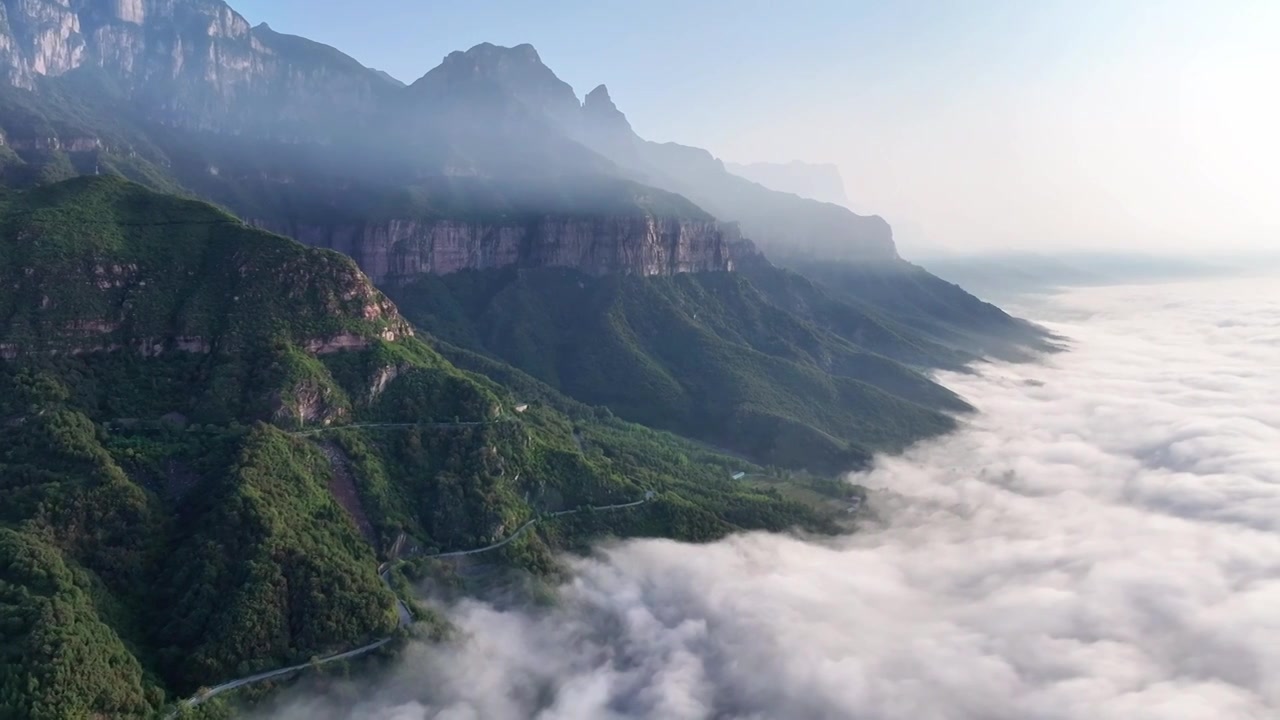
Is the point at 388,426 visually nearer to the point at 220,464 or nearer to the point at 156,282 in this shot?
the point at 220,464

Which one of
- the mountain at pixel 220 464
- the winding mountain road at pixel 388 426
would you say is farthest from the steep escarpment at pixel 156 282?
the winding mountain road at pixel 388 426

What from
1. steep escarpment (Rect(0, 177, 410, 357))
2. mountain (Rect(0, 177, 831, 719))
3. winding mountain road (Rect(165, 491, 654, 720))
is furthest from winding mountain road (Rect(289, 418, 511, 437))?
steep escarpment (Rect(0, 177, 410, 357))

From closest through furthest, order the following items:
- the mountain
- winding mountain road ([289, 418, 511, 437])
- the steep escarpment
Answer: the mountain → the steep escarpment → winding mountain road ([289, 418, 511, 437])

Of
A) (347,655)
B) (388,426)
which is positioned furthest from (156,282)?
(347,655)

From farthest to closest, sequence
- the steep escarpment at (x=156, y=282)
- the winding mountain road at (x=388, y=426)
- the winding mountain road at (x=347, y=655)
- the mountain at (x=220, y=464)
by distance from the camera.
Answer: the winding mountain road at (x=388, y=426), the steep escarpment at (x=156, y=282), the mountain at (x=220, y=464), the winding mountain road at (x=347, y=655)

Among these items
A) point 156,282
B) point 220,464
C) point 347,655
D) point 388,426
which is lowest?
point 347,655

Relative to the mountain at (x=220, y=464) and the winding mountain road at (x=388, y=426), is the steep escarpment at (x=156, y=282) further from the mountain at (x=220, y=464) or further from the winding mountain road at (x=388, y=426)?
the winding mountain road at (x=388, y=426)

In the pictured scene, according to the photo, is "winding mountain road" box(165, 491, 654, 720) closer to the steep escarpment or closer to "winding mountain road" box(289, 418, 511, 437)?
"winding mountain road" box(289, 418, 511, 437)

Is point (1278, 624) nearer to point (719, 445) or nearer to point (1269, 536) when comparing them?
point (1269, 536)

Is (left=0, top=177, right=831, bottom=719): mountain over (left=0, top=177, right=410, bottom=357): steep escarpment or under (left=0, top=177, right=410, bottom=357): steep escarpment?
under
